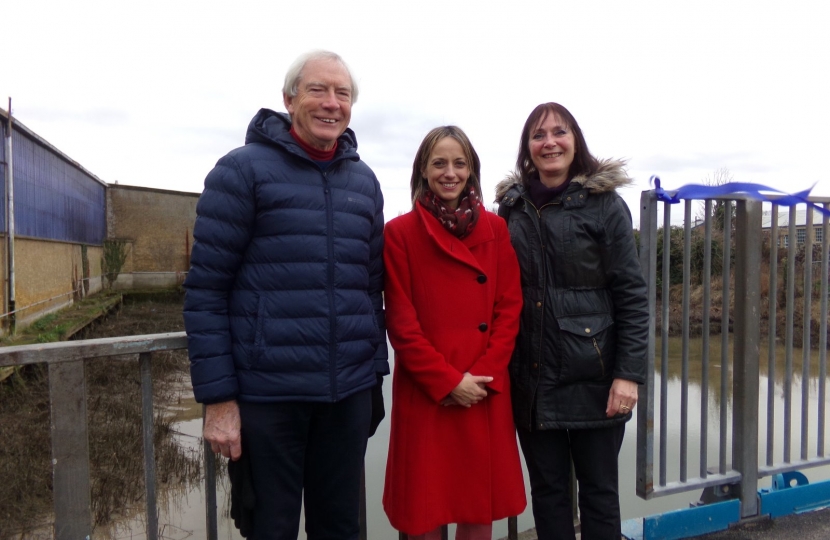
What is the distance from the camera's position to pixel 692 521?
2.76 metres

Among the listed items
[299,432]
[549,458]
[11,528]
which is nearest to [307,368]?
[299,432]

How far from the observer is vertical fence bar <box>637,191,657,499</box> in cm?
261

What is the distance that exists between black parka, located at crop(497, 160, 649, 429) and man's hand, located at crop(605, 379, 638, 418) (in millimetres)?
27

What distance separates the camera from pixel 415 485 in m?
2.13

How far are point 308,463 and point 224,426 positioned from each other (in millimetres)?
351

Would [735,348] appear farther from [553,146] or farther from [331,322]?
[331,322]

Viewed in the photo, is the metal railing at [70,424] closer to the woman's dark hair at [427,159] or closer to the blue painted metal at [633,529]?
the woman's dark hair at [427,159]

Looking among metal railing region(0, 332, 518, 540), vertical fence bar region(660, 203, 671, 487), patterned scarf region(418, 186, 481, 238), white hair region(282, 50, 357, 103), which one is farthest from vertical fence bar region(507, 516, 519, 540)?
white hair region(282, 50, 357, 103)

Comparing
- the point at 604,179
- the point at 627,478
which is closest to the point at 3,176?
the point at 627,478

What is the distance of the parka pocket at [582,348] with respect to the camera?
6.99ft

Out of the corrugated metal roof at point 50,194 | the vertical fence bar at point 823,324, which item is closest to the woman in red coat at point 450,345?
the vertical fence bar at point 823,324

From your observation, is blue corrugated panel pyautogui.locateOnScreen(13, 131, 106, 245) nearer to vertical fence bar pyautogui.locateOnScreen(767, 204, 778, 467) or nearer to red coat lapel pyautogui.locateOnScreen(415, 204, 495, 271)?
red coat lapel pyautogui.locateOnScreen(415, 204, 495, 271)

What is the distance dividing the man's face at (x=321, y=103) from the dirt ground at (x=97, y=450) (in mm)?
4115

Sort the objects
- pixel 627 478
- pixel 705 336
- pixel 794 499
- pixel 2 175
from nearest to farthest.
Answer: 1. pixel 705 336
2. pixel 794 499
3. pixel 627 478
4. pixel 2 175
